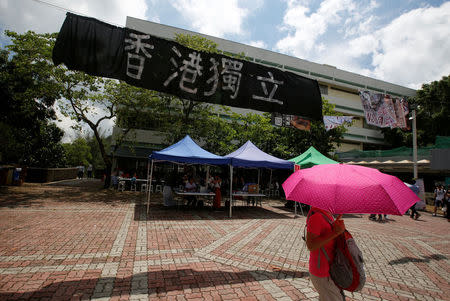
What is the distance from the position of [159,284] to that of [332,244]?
2.75 m

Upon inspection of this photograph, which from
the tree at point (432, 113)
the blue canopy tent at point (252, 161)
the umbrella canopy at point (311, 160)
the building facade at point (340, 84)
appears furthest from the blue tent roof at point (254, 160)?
the tree at point (432, 113)

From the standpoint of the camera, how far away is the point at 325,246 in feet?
7.57

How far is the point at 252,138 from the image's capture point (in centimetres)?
1969

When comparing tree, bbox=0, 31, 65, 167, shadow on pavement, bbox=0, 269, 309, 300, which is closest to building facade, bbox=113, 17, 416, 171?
tree, bbox=0, 31, 65, 167

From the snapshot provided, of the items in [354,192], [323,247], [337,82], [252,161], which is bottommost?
[323,247]

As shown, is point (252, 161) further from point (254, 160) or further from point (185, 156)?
point (185, 156)

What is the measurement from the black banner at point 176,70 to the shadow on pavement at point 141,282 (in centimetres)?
340

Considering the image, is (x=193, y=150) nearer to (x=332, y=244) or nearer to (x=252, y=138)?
(x=332, y=244)

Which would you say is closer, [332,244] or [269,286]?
[332,244]

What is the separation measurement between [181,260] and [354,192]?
3739 mm

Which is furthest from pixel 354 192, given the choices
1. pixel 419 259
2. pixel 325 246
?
pixel 419 259

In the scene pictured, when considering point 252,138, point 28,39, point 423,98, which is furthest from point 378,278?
point 423,98

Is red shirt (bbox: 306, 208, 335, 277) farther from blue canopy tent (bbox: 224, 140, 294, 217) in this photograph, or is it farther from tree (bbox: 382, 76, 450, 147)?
tree (bbox: 382, 76, 450, 147)

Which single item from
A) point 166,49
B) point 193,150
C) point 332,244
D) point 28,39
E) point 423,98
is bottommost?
point 332,244
